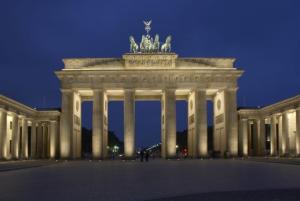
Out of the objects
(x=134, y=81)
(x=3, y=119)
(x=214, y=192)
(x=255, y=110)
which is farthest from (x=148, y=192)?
(x=255, y=110)

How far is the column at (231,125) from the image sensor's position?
237ft

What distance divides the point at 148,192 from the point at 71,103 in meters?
57.1

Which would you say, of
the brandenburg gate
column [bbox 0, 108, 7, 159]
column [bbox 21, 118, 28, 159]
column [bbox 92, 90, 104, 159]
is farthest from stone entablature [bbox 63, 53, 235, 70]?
column [bbox 0, 108, 7, 159]

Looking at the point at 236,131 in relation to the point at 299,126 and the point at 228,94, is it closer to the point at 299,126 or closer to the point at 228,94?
the point at 228,94

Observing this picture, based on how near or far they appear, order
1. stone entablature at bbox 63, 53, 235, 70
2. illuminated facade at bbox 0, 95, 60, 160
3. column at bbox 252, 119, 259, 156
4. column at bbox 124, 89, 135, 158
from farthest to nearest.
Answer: column at bbox 252, 119, 259, 156
stone entablature at bbox 63, 53, 235, 70
column at bbox 124, 89, 135, 158
illuminated facade at bbox 0, 95, 60, 160

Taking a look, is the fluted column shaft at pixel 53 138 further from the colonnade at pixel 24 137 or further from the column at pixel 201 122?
the column at pixel 201 122

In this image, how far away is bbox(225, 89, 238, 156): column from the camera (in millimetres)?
72375

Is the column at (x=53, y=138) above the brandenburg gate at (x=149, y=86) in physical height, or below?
below

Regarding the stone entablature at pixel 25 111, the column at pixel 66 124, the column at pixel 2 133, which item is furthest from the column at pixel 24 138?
the column at pixel 2 133

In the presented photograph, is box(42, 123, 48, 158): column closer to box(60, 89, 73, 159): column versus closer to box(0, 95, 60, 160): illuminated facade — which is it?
box(0, 95, 60, 160): illuminated facade

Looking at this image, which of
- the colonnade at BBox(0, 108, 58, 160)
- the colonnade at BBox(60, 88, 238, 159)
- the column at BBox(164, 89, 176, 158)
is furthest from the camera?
the colonnade at BBox(60, 88, 238, 159)

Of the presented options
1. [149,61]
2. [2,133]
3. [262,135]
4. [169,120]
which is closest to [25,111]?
[2,133]

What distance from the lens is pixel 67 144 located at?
236 ft

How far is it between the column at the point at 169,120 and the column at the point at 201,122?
366 centimetres
